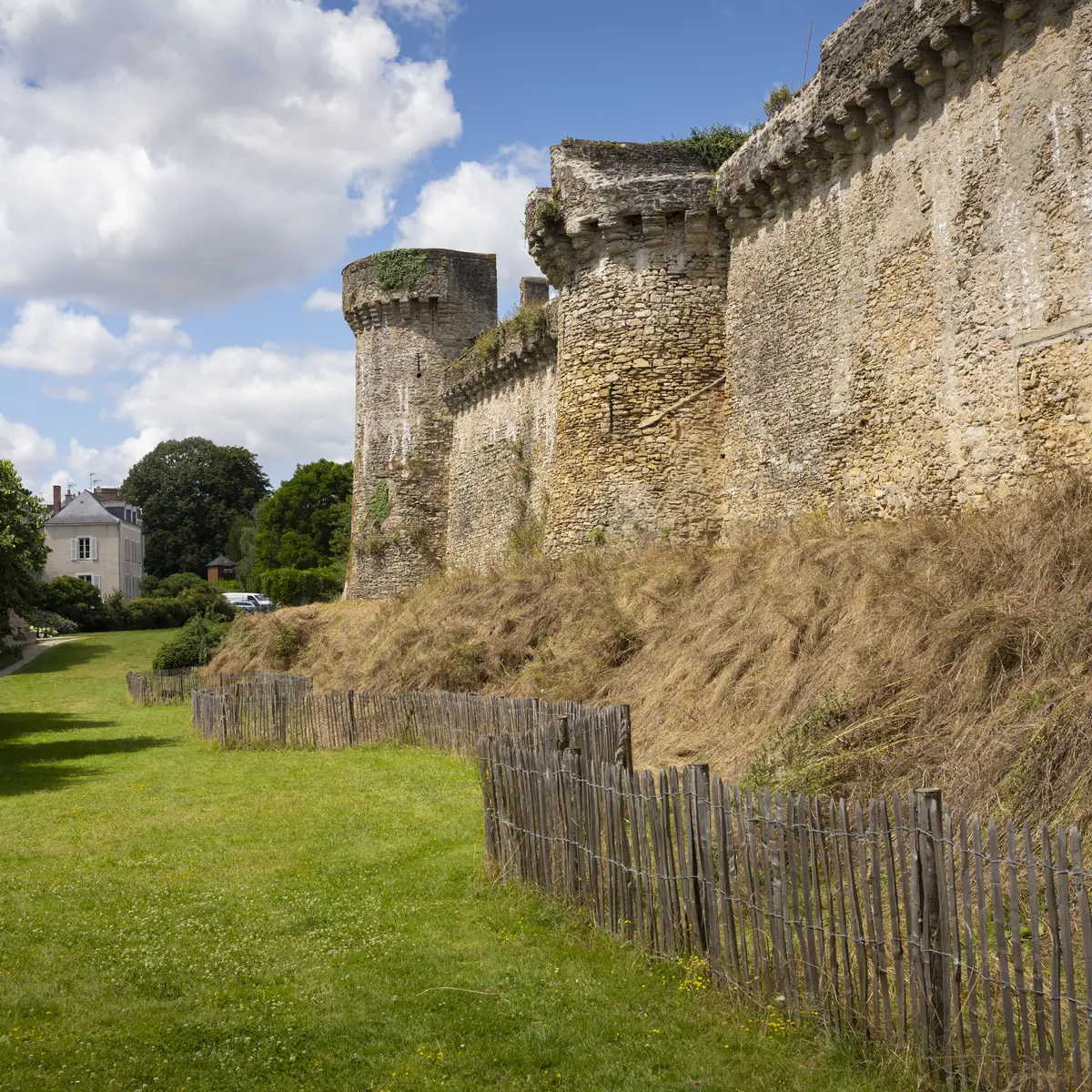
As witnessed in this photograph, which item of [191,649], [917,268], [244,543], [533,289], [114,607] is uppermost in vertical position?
[533,289]

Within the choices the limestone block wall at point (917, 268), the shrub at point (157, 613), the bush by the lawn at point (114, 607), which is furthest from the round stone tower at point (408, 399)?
the shrub at point (157, 613)

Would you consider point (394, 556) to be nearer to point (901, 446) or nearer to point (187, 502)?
point (901, 446)

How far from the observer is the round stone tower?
1250 inches

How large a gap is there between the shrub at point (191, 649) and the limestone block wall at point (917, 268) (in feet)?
57.9

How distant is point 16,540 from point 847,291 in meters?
12.3

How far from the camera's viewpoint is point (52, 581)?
52.1 meters

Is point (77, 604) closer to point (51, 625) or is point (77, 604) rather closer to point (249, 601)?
point (51, 625)

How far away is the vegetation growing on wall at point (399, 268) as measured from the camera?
105 ft

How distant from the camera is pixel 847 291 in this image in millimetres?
14555

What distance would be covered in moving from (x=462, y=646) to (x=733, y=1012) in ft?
39.3

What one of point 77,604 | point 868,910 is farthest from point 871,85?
point 77,604

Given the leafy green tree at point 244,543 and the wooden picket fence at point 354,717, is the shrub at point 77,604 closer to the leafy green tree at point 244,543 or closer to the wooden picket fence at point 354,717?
the leafy green tree at point 244,543

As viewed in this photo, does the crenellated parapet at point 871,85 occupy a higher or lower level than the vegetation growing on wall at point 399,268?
lower

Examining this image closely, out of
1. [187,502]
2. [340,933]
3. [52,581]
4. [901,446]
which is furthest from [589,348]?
[187,502]
